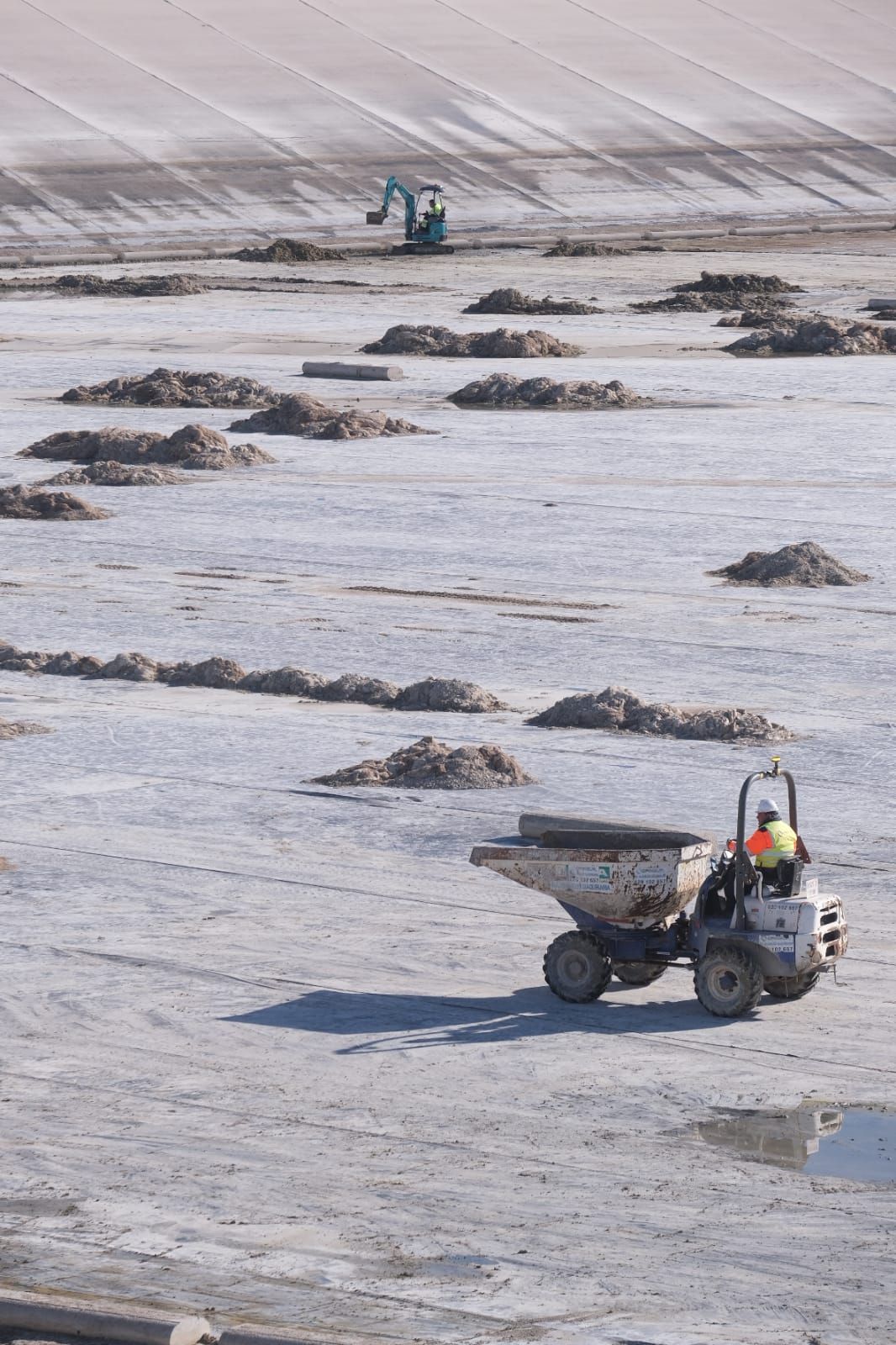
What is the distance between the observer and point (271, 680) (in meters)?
21.1

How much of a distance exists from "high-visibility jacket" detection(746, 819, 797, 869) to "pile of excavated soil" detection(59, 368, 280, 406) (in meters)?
27.8

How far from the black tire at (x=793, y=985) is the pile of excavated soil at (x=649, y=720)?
228 inches

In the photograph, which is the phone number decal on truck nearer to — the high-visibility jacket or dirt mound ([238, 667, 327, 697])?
the high-visibility jacket

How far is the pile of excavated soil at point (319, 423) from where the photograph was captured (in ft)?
120

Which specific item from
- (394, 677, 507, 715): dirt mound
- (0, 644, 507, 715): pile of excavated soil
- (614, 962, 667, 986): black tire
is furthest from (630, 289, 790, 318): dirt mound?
(614, 962, 667, 986): black tire

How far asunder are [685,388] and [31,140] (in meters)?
36.6

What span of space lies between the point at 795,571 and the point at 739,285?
31.1 m

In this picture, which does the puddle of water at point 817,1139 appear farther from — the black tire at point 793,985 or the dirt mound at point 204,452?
the dirt mound at point 204,452

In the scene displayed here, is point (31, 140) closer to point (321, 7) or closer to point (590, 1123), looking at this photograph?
point (321, 7)

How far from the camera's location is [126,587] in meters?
25.8

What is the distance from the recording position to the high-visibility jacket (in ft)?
42.5

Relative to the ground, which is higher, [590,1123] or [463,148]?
[463,148]

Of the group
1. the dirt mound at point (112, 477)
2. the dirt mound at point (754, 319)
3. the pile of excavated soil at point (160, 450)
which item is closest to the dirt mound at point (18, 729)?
the dirt mound at point (112, 477)

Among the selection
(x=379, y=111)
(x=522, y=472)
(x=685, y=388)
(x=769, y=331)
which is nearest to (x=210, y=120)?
(x=379, y=111)
